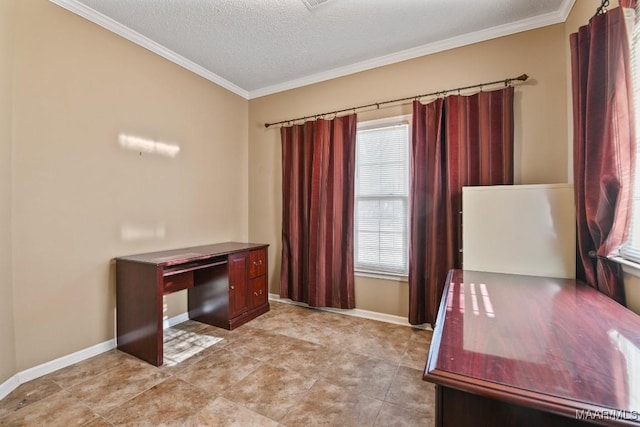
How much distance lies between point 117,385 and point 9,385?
66cm

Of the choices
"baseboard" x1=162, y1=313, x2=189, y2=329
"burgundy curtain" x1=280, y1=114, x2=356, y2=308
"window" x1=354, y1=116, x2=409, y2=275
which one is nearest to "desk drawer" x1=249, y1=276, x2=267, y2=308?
"burgundy curtain" x1=280, y1=114, x2=356, y2=308

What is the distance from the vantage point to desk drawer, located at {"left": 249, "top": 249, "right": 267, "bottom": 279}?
9.94 feet

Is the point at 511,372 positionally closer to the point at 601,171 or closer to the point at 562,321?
the point at 562,321

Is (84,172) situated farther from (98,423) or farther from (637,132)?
(637,132)

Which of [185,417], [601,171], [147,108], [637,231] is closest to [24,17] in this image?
[147,108]

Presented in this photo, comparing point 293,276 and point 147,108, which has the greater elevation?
point 147,108

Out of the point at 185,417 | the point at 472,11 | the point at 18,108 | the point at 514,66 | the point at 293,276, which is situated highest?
the point at 472,11

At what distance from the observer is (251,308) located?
3.03 meters

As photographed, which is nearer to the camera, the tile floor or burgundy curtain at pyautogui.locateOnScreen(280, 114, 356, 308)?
the tile floor

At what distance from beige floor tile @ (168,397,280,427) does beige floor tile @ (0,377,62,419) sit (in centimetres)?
98

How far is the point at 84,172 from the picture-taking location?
2.24 metres

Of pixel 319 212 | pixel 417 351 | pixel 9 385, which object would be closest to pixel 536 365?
pixel 417 351

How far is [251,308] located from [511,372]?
2660 mm

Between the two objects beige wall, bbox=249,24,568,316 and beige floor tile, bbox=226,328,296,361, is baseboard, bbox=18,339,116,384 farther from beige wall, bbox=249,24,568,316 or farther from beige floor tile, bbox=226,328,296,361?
beige wall, bbox=249,24,568,316
